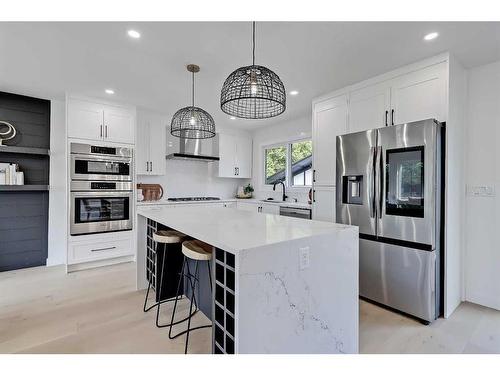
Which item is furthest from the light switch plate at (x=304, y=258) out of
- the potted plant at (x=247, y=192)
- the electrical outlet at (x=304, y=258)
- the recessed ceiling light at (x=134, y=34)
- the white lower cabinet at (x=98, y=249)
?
the potted plant at (x=247, y=192)

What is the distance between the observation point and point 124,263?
12.8 feet

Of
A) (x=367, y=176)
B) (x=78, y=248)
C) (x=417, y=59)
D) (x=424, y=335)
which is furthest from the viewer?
(x=78, y=248)

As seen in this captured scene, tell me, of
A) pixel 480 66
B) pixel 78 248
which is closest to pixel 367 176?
pixel 480 66

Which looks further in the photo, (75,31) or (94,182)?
(94,182)

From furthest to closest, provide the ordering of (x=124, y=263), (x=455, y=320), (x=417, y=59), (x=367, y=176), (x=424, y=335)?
(x=124, y=263)
(x=367, y=176)
(x=417, y=59)
(x=455, y=320)
(x=424, y=335)

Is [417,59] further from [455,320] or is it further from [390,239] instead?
[455,320]

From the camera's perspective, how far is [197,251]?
1.72m

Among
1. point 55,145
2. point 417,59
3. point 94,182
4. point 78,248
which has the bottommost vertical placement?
point 78,248

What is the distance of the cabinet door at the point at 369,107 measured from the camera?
2.73 m

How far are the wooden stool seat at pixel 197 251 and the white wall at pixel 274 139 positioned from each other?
9.77 ft

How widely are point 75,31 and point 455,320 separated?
397 centimetres

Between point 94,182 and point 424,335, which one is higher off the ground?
point 94,182

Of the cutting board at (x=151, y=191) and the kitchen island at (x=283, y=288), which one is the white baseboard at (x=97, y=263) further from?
the kitchen island at (x=283, y=288)

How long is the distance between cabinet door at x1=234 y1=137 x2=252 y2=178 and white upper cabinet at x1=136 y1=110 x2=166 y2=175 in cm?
152
